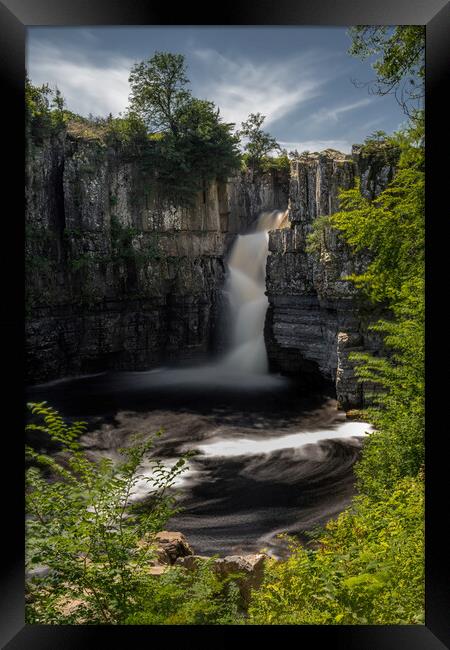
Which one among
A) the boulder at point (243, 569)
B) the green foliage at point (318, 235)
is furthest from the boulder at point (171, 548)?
the green foliage at point (318, 235)

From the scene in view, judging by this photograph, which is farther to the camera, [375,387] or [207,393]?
[207,393]

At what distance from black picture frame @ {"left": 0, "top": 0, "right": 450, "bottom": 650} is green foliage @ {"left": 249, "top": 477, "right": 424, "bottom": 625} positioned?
21 centimetres

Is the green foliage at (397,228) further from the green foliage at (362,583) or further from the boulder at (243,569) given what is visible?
the boulder at (243,569)

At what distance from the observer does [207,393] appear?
12531 millimetres

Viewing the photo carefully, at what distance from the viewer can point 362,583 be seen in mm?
2533

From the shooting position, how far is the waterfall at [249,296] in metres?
15.6

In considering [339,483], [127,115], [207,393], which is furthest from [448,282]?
[127,115]

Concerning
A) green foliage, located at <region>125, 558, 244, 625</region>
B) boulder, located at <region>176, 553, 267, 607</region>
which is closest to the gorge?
boulder, located at <region>176, 553, 267, 607</region>

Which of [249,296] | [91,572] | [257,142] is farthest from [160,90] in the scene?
[91,572]

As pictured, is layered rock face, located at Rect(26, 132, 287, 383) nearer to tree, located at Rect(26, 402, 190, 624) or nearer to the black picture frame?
tree, located at Rect(26, 402, 190, 624)

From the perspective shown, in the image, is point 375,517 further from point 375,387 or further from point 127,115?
point 127,115

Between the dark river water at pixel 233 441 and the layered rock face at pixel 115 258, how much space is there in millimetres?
1365

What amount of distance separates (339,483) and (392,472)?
313 centimetres

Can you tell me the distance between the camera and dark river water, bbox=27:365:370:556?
6578 mm
